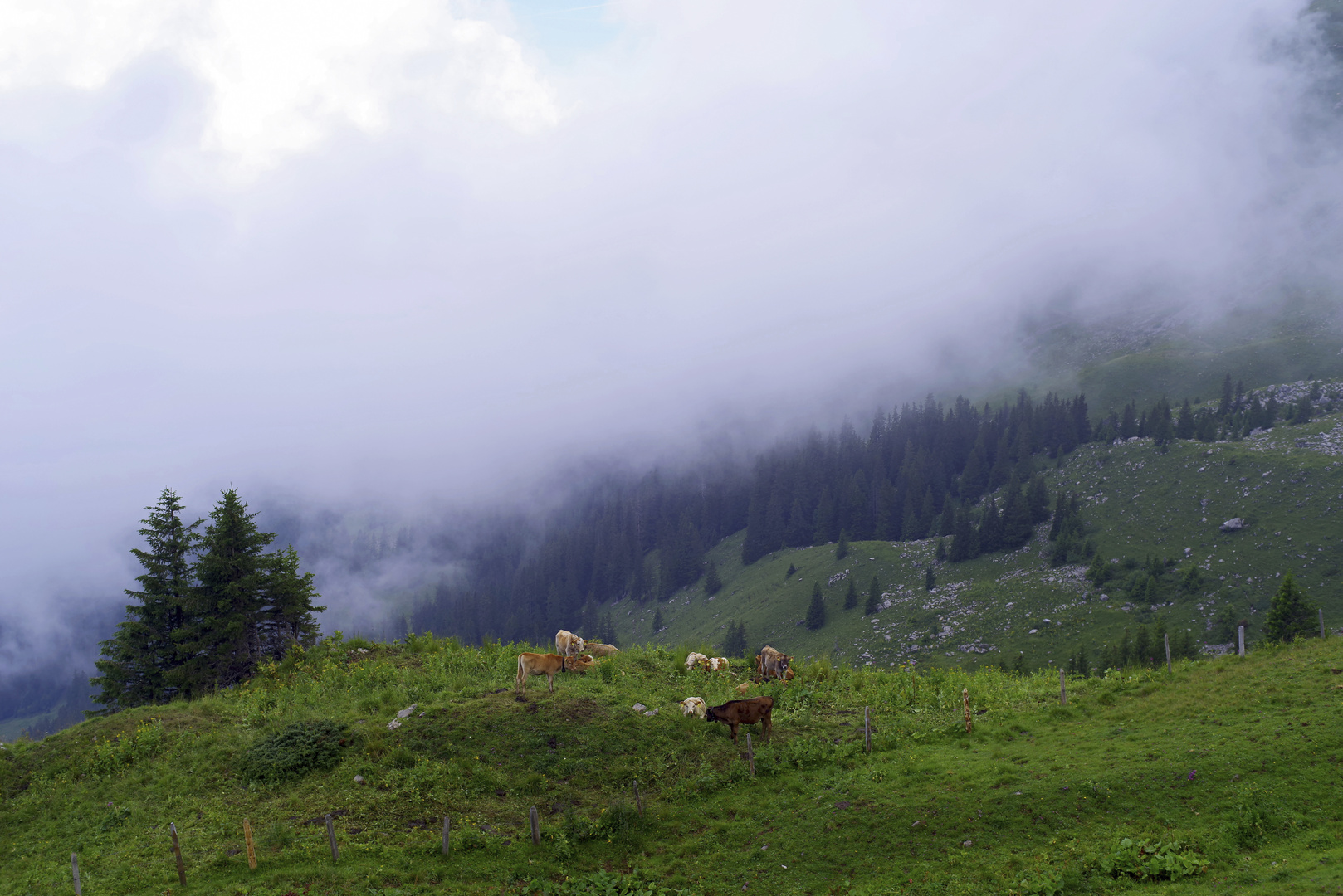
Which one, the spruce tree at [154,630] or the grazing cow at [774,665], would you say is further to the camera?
the spruce tree at [154,630]

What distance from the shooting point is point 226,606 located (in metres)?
36.2

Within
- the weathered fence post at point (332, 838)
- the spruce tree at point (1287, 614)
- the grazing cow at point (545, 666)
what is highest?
the grazing cow at point (545, 666)

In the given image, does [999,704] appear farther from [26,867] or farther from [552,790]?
[26,867]

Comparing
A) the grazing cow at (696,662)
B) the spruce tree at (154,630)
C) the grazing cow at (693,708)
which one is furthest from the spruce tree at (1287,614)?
the spruce tree at (154,630)

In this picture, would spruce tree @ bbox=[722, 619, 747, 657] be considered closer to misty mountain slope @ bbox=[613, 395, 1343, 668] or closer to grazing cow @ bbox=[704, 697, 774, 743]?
misty mountain slope @ bbox=[613, 395, 1343, 668]

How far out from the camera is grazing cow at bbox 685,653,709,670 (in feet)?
109

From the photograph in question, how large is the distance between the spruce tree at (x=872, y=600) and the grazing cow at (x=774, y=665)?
11957 cm

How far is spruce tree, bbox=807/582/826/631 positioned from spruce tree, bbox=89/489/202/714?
426 ft

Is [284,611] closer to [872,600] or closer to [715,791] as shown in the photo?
[715,791]

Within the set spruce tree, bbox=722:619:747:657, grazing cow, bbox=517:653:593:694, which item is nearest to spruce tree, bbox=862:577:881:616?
spruce tree, bbox=722:619:747:657

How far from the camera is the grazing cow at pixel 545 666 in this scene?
93.0 feet

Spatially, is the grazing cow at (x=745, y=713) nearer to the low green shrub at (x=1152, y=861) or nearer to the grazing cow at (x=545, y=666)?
the grazing cow at (x=545, y=666)

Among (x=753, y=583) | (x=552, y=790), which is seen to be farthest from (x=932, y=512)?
(x=552, y=790)

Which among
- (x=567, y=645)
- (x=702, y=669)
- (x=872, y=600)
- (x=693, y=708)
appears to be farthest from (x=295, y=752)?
(x=872, y=600)
